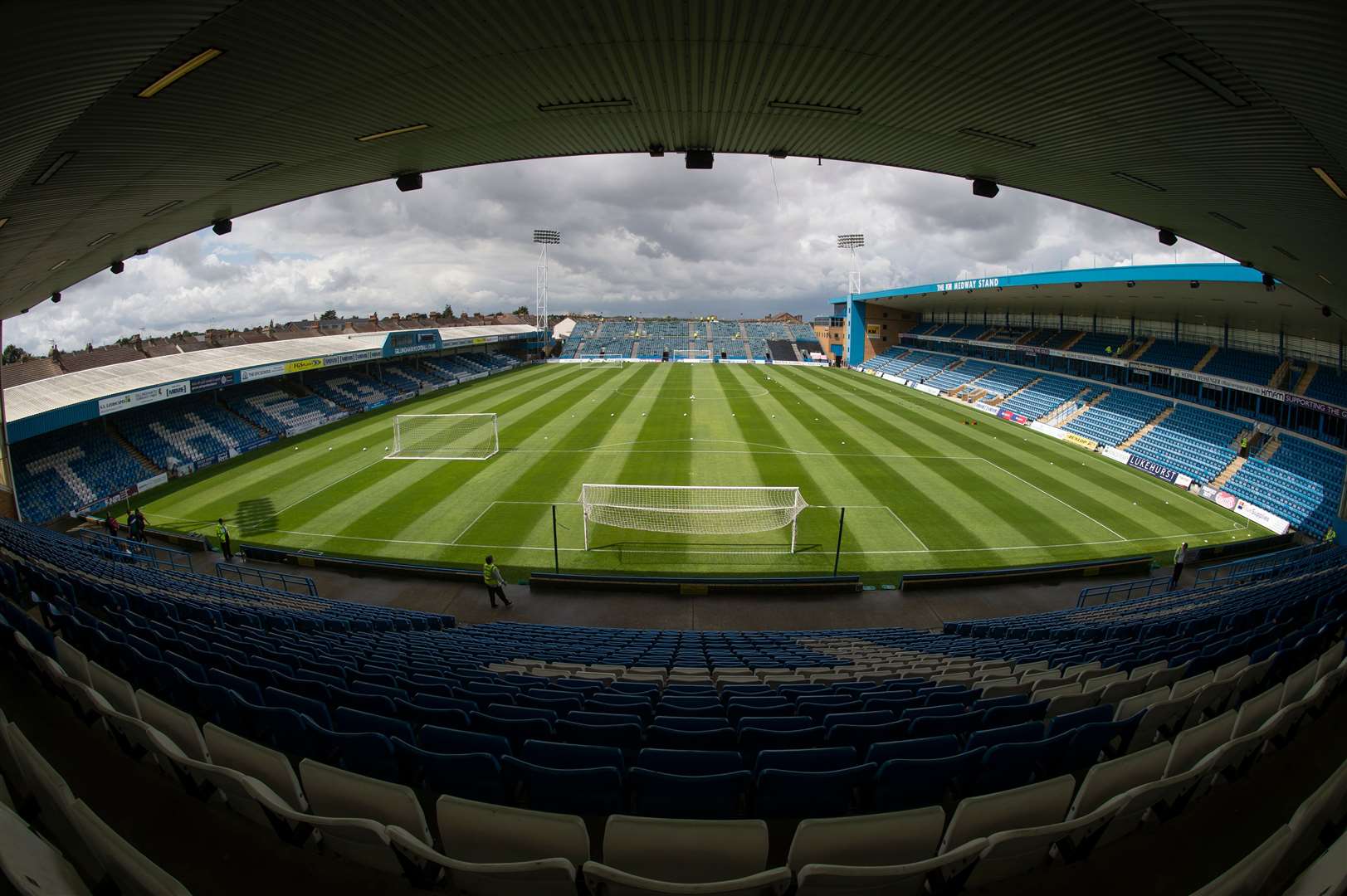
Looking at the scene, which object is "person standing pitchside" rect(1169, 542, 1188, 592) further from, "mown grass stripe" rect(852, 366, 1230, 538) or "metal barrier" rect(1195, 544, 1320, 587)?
"mown grass stripe" rect(852, 366, 1230, 538)

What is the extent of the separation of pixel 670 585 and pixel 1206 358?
3733 centimetres

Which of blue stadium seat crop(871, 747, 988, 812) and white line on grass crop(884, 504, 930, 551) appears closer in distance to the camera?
blue stadium seat crop(871, 747, 988, 812)

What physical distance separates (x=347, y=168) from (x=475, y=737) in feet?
35.1

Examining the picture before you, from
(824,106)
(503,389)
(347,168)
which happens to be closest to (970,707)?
(824,106)

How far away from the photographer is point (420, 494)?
2250 centimetres

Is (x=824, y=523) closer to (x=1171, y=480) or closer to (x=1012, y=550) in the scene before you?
(x=1012, y=550)

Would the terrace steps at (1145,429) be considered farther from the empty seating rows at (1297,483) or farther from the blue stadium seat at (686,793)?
the blue stadium seat at (686,793)

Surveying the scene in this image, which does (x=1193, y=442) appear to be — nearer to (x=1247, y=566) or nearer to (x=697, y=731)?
(x=1247, y=566)

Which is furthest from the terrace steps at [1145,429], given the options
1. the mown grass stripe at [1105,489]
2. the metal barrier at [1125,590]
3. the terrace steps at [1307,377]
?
the metal barrier at [1125,590]

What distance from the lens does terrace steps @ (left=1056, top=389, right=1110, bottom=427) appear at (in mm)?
36156

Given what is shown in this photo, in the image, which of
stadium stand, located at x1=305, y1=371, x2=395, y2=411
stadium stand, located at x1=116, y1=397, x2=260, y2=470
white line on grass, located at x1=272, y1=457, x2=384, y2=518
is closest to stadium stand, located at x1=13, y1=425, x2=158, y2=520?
stadium stand, located at x1=116, y1=397, x2=260, y2=470

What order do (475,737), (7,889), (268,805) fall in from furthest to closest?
(475,737) → (268,805) → (7,889)

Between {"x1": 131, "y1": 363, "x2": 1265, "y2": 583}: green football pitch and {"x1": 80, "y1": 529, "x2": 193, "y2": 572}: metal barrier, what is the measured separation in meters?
1.87

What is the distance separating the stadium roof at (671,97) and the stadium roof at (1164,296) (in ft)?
53.2
